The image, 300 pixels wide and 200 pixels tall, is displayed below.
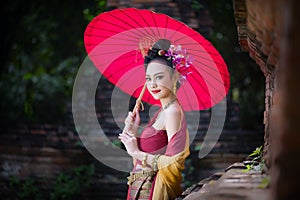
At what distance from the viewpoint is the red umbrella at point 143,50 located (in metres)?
3.02

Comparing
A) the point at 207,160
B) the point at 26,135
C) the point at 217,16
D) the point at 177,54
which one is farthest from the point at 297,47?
the point at 217,16

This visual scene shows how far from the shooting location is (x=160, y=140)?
3.02 metres

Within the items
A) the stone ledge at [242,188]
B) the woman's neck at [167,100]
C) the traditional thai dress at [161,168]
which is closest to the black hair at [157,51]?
the woman's neck at [167,100]

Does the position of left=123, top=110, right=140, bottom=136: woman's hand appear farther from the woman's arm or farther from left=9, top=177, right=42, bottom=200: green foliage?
left=9, top=177, right=42, bottom=200: green foliage

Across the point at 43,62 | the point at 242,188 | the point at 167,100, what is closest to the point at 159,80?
the point at 167,100

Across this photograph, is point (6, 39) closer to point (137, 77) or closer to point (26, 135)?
point (26, 135)

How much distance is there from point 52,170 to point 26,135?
76cm

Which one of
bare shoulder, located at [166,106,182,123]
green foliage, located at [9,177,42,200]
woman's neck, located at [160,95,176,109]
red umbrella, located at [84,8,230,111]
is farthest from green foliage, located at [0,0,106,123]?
bare shoulder, located at [166,106,182,123]

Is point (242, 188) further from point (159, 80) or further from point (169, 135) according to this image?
point (159, 80)

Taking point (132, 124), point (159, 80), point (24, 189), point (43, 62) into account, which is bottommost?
point (24, 189)

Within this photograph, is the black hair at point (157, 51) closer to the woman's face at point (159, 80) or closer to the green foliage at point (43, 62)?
the woman's face at point (159, 80)

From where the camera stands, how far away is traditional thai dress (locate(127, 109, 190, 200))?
291 cm

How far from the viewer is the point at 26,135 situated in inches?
→ 224

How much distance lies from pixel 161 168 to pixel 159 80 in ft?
1.94
